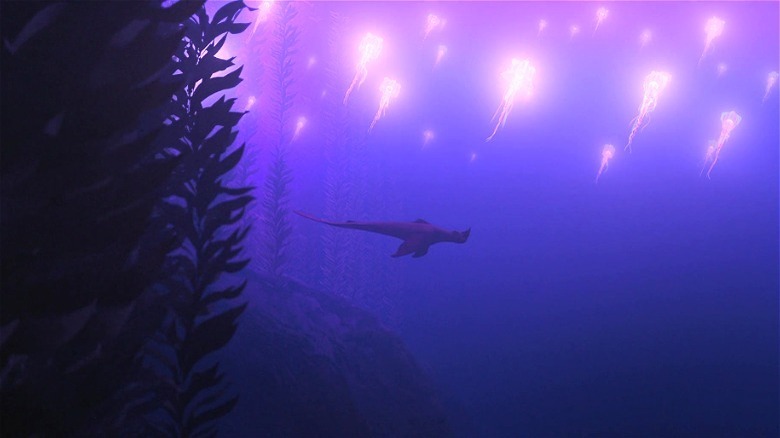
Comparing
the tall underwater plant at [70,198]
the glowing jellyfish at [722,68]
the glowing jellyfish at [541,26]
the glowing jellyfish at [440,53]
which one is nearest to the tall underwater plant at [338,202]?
the tall underwater plant at [70,198]

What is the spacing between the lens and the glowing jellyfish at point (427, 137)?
33.5 meters

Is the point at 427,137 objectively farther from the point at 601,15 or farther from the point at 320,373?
the point at 320,373

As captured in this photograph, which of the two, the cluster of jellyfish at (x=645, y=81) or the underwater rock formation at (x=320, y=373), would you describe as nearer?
the underwater rock formation at (x=320, y=373)

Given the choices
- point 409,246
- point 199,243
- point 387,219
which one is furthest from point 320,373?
point 387,219

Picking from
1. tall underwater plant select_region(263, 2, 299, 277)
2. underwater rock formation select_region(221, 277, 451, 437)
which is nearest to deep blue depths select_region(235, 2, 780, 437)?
underwater rock formation select_region(221, 277, 451, 437)

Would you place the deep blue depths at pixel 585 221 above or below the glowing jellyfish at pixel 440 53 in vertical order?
below

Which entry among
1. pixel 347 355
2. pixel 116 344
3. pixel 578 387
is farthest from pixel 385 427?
pixel 578 387

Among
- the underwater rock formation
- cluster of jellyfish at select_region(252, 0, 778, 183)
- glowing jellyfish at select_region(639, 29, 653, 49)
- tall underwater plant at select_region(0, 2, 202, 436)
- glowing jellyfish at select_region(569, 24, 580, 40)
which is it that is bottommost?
the underwater rock formation

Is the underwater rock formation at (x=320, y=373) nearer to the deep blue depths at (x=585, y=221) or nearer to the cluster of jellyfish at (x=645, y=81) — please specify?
the deep blue depths at (x=585, y=221)

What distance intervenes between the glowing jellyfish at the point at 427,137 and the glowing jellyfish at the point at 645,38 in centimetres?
1540

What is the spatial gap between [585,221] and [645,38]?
14333 mm

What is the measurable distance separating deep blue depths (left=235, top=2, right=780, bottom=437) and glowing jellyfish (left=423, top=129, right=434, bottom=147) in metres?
0.73

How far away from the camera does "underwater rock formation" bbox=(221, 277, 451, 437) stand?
447 cm

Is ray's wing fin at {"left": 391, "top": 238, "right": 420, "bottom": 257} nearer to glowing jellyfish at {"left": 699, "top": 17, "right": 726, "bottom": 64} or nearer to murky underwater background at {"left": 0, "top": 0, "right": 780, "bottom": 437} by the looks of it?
murky underwater background at {"left": 0, "top": 0, "right": 780, "bottom": 437}
